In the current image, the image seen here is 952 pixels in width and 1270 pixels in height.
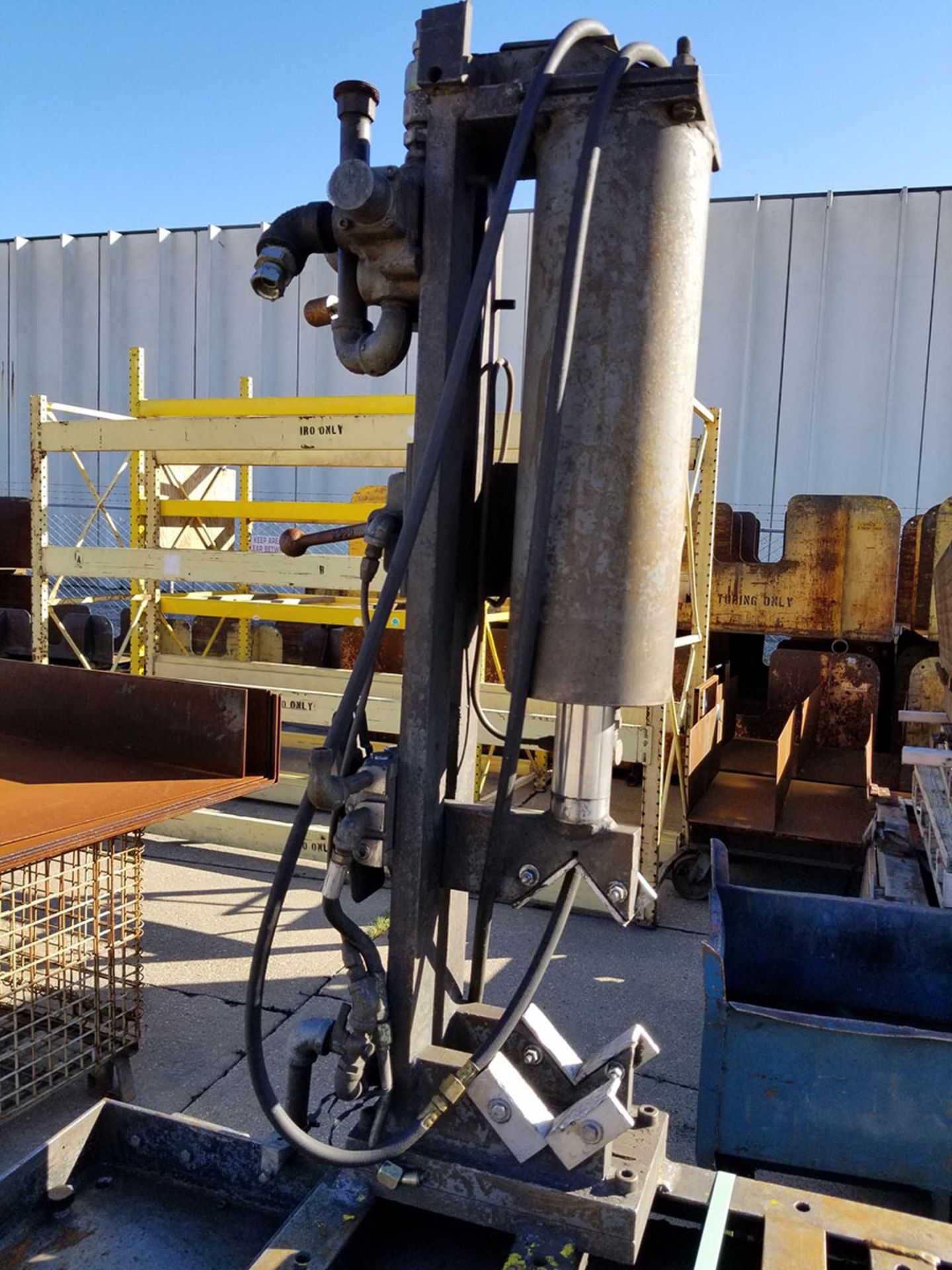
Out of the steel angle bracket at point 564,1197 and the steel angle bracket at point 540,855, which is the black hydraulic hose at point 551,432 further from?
the steel angle bracket at point 564,1197

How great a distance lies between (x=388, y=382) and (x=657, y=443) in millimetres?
12183

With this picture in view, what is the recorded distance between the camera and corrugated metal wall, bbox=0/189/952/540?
37.1 feet

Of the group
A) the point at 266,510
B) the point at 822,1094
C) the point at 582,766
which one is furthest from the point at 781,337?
the point at 582,766

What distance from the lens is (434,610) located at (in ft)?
4.78

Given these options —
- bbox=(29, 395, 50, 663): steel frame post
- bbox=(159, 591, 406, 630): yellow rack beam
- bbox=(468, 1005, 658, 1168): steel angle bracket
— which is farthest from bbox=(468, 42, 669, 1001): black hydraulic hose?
bbox=(29, 395, 50, 663): steel frame post

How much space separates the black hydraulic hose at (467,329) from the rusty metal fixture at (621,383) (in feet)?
0.24

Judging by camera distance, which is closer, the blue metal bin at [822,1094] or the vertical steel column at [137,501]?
the blue metal bin at [822,1094]

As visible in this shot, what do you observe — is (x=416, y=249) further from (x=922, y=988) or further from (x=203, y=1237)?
(x=922, y=988)

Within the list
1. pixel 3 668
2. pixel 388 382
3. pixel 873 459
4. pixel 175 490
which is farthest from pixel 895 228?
pixel 3 668

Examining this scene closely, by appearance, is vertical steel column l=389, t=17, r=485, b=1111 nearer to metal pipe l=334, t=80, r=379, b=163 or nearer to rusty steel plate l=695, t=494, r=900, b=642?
metal pipe l=334, t=80, r=379, b=163

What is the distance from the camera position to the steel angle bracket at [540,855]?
1.40 metres

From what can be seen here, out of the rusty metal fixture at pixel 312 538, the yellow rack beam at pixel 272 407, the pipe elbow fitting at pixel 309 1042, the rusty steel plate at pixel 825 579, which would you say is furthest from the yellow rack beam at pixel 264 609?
the pipe elbow fitting at pixel 309 1042

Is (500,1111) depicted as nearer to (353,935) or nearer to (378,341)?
(353,935)

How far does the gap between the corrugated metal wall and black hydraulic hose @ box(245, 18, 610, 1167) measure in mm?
10338
